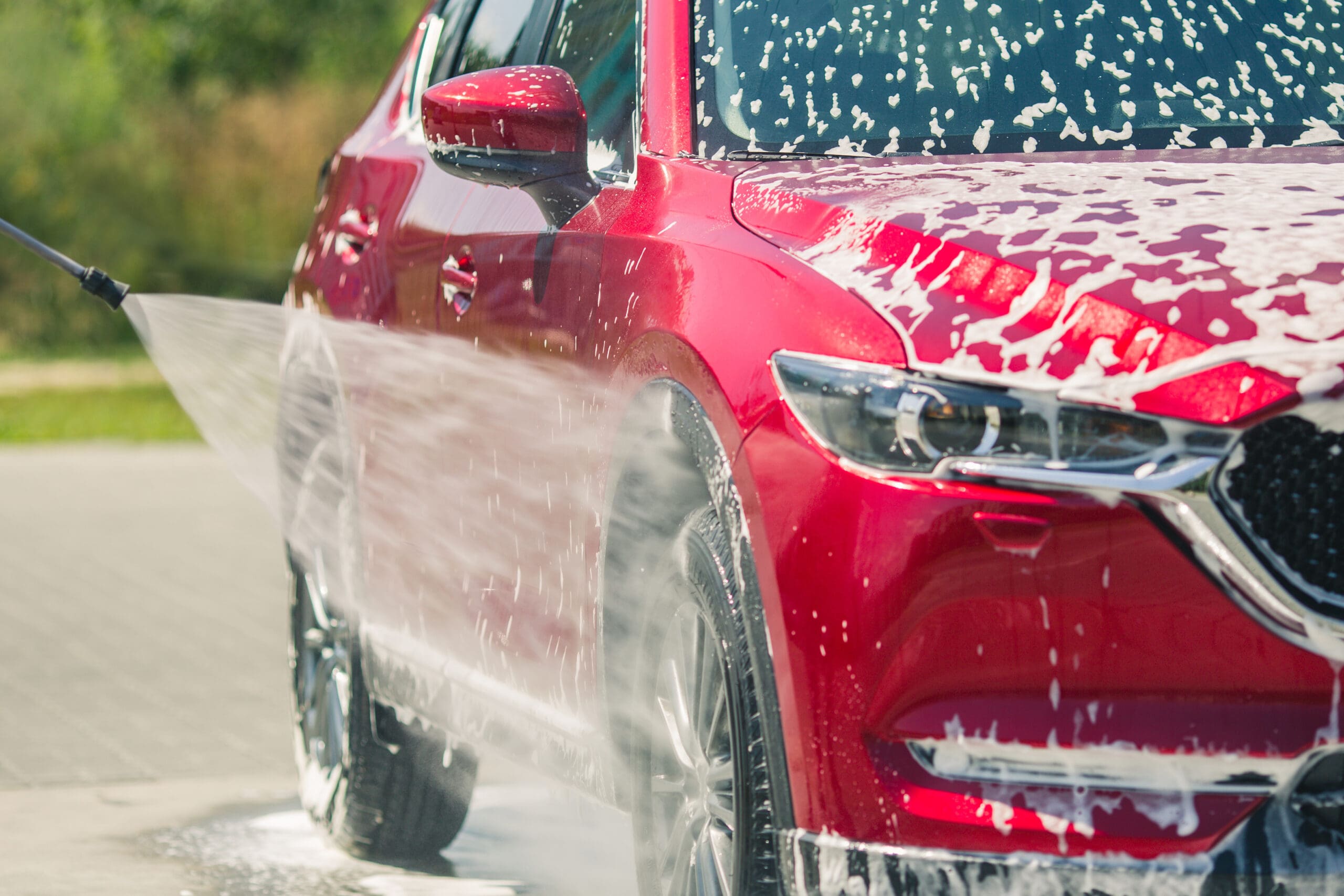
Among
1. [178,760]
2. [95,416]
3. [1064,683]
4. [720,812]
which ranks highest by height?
[1064,683]

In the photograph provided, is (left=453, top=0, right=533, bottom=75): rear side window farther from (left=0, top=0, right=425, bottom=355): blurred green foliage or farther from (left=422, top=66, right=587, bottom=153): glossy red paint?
(left=0, top=0, right=425, bottom=355): blurred green foliage

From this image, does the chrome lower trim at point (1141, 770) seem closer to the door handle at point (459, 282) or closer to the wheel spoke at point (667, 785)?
the wheel spoke at point (667, 785)

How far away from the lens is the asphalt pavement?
5.22 meters

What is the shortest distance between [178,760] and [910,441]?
4.05m

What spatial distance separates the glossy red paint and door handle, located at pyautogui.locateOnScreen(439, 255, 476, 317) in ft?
1.57

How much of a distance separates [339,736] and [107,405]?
15.3 m

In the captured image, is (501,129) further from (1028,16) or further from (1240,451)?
(1240,451)

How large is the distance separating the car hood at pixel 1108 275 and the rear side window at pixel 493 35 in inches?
66.1

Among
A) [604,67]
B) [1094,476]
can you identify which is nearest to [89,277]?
[604,67]

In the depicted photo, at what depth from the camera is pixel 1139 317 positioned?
9.18 ft

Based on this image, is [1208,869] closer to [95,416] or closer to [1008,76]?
[1008,76]

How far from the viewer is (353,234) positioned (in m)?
5.30

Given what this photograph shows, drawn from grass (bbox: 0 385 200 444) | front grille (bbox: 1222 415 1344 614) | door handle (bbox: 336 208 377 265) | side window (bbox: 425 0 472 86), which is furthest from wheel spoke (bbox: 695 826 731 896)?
grass (bbox: 0 385 200 444)

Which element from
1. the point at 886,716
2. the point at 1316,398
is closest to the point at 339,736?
the point at 886,716
